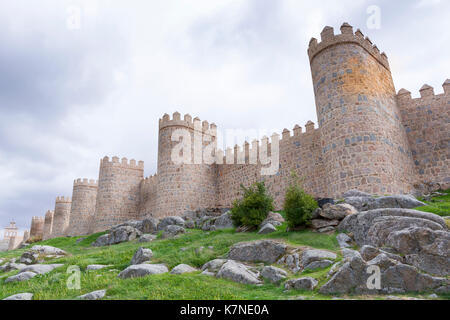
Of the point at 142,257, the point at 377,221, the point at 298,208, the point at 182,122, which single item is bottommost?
the point at 142,257

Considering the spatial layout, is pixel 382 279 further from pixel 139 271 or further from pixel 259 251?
pixel 139 271

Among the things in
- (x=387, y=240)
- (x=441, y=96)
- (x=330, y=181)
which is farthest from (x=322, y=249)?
(x=441, y=96)

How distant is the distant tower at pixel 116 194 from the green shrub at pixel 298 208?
2223cm

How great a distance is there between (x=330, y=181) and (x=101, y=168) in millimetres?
23140

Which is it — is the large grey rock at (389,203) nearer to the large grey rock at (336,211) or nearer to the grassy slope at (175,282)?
the grassy slope at (175,282)

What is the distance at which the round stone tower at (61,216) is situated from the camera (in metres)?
39.6

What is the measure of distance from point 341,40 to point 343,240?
38.7 ft

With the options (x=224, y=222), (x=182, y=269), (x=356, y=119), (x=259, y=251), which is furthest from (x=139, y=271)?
(x=356, y=119)

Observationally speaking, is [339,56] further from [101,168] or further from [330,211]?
[101,168]

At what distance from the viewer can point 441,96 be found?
1719 cm

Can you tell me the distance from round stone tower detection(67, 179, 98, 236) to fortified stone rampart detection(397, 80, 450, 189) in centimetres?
3114

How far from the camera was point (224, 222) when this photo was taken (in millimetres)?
15812

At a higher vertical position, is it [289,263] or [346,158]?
[346,158]
